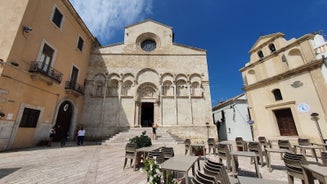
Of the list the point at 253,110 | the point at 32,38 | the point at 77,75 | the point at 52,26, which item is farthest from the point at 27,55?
the point at 253,110

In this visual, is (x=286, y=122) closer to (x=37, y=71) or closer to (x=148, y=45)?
(x=148, y=45)

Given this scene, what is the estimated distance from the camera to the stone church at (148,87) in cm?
1526

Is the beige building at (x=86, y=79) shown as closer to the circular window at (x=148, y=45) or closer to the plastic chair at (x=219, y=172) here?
the circular window at (x=148, y=45)

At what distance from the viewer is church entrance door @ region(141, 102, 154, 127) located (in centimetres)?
1715

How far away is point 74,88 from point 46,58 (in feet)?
12.1

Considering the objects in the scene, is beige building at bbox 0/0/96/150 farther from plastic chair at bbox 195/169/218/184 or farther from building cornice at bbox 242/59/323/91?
building cornice at bbox 242/59/323/91

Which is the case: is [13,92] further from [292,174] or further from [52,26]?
[292,174]

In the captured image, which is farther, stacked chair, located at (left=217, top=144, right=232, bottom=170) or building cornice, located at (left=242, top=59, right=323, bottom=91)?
building cornice, located at (left=242, top=59, right=323, bottom=91)

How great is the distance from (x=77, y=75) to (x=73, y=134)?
6.19m

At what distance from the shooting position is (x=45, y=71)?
10.6m

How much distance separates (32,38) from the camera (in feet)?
32.2

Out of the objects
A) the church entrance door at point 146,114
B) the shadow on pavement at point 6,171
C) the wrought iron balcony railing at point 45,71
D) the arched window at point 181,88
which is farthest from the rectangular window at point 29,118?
the arched window at point 181,88

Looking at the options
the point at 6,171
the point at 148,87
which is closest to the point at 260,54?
the point at 148,87

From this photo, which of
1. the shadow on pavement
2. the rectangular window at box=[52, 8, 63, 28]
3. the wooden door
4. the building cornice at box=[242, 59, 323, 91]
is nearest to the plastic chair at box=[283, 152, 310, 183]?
the shadow on pavement
